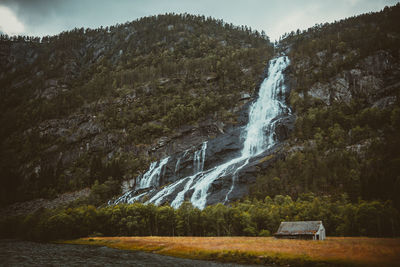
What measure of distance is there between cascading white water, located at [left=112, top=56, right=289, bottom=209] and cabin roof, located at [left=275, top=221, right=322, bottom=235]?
23.3m

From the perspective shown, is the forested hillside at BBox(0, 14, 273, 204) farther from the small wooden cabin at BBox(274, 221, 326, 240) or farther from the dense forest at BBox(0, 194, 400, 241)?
the small wooden cabin at BBox(274, 221, 326, 240)

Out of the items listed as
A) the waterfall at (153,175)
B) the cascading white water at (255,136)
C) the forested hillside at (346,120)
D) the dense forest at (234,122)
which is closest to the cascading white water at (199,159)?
the cascading white water at (255,136)

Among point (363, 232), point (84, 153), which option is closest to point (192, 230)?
point (363, 232)

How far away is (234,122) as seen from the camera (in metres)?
124

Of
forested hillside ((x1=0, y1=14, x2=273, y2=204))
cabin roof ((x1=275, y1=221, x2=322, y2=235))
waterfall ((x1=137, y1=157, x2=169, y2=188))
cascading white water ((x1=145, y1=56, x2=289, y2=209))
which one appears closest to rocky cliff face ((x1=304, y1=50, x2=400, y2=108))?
cascading white water ((x1=145, y1=56, x2=289, y2=209))

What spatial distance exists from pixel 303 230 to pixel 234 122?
79415 millimetres

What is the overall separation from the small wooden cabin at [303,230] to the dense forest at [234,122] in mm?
5626

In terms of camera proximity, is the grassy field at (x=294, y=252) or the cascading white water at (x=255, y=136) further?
the cascading white water at (x=255, y=136)

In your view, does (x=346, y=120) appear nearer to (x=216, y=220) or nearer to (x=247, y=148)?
(x=247, y=148)

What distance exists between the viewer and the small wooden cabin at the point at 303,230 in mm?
46013

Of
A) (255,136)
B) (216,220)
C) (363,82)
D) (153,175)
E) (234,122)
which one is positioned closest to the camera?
(216,220)

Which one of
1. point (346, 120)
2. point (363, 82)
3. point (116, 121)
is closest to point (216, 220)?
point (346, 120)

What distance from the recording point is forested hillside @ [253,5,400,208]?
6825cm

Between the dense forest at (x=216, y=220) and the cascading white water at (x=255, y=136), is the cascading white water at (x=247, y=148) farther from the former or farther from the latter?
the dense forest at (x=216, y=220)
